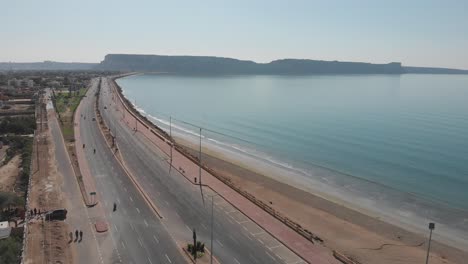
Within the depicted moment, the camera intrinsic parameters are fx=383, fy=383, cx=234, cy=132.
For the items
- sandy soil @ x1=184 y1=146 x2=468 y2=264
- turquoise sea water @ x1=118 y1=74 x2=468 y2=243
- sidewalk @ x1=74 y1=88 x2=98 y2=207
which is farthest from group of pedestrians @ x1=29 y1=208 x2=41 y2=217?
turquoise sea water @ x1=118 y1=74 x2=468 y2=243

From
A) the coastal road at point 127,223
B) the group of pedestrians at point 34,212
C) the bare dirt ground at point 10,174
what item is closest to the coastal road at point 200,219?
the coastal road at point 127,223

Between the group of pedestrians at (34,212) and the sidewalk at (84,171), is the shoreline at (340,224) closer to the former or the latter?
the sidewalk at (84,171)

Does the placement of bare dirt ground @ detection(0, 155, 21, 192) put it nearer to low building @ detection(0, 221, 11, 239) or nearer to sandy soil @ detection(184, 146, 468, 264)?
low building @ detection(0, 221, 11, 239)

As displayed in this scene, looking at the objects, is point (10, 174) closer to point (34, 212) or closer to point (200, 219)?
point (34, 212)

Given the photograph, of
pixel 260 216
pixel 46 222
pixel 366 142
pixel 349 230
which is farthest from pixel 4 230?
pixel 366 142

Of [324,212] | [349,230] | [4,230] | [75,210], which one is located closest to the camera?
[4,230]

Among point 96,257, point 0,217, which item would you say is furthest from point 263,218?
point 0,217
